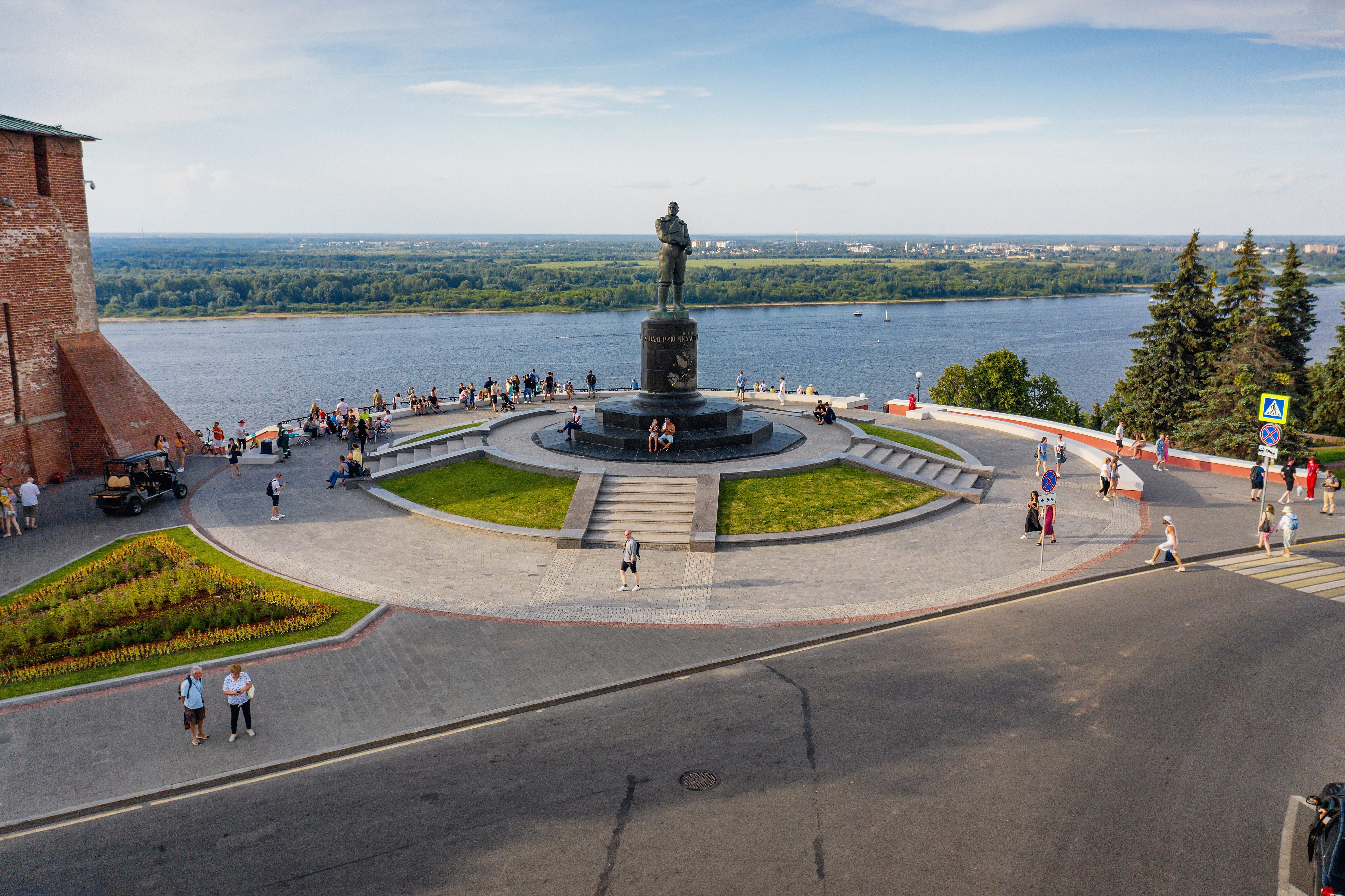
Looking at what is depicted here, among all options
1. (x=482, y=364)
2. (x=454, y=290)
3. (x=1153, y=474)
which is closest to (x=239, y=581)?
(x=1153, y=474)

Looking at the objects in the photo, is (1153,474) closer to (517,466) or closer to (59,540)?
(517,466)

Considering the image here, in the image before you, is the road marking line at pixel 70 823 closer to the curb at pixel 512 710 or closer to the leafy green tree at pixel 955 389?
the curb at pixel 512 710

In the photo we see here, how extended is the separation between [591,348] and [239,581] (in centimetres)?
8028

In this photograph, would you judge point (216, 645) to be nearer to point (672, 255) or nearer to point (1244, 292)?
point (672, 255)

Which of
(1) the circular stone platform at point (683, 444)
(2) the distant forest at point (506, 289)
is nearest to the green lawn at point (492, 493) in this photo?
(1) the circular stone platform at point (683, 444)

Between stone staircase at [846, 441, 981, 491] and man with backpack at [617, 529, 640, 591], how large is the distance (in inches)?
353

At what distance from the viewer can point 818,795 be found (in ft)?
29.9

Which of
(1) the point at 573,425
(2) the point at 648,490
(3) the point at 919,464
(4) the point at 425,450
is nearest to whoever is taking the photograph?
(2) the point at 648,490

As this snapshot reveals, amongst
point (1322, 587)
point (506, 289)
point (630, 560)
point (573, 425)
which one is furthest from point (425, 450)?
point (506, 289)

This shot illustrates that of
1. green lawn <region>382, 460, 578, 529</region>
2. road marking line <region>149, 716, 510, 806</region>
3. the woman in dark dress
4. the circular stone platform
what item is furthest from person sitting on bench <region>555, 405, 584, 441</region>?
road marking line <region>149, 716, 510, 806</region>

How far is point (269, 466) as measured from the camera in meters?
25.6

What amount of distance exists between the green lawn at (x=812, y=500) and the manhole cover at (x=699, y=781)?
902cm

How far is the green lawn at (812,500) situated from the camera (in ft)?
61.8

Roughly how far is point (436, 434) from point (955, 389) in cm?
3425
